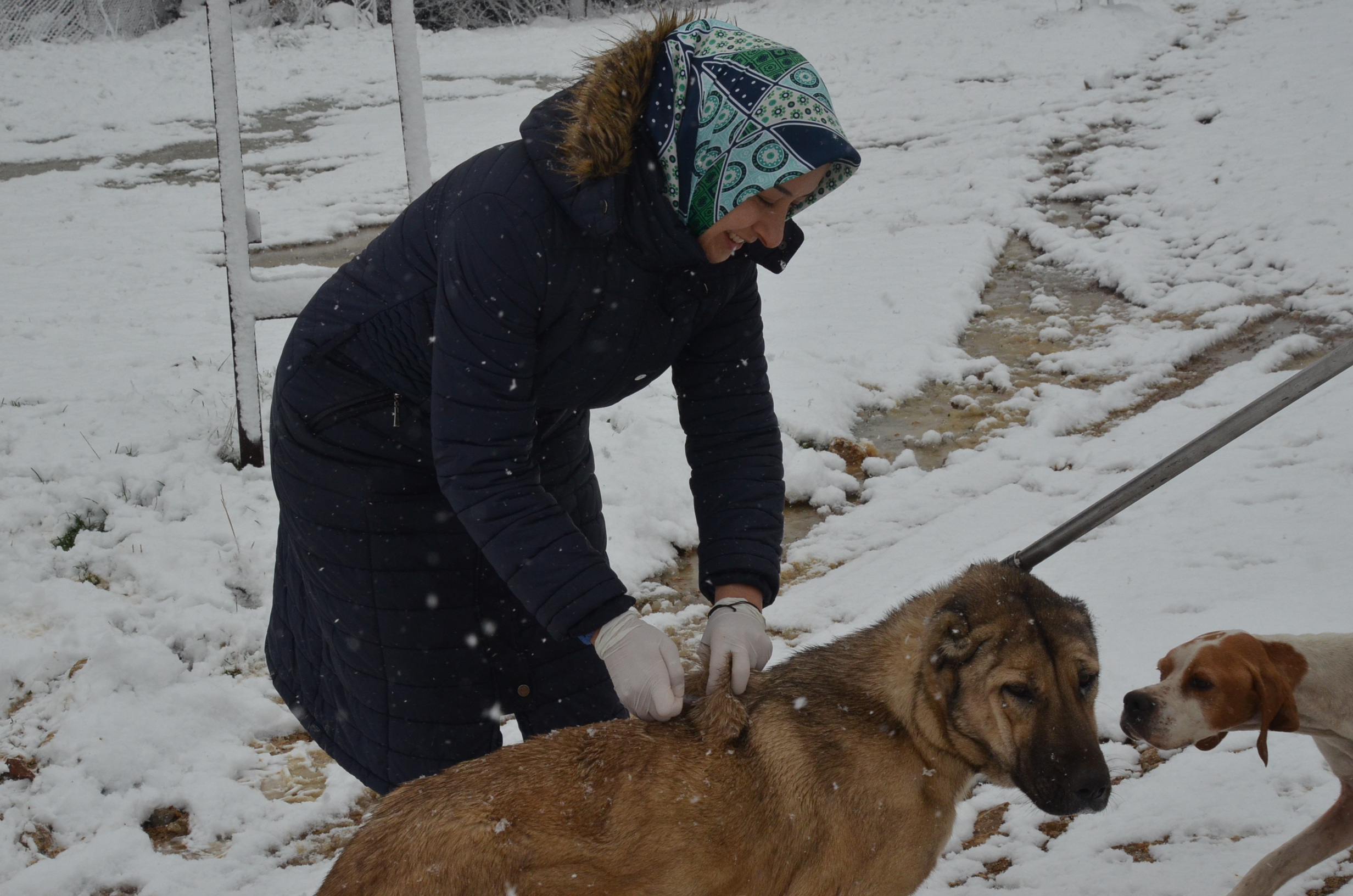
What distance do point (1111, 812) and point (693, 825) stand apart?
1719mm

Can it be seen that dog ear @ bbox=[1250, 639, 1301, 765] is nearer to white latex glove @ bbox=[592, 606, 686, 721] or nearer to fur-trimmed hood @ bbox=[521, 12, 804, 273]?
white latex glove @ bbox=[592, 606, 686, 721]

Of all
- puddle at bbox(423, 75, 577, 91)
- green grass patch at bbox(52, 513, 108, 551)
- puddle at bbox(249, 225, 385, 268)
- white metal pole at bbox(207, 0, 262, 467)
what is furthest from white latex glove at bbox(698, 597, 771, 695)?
puddle at bbox(423, 75, 577, 91)

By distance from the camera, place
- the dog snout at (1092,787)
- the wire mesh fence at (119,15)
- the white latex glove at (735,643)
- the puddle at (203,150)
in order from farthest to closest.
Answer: the wire mesh fence at (119,15) < the puddle at (203,150) < the white latex glove at (735,643) < the dog snout at (1092,787)

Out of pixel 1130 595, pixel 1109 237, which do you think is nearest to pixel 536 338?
pixel 1130 595

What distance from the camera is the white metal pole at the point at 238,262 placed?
5902 mm

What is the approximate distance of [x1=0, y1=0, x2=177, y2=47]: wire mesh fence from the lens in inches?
373

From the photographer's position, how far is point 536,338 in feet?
7.75

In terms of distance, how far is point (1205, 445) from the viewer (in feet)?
8.84

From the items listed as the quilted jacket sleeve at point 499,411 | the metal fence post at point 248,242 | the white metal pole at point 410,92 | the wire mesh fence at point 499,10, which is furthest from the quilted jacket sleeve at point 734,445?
the wire mesh fence at point 499,10

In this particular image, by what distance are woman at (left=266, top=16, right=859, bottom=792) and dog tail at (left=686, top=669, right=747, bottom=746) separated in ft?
0.21

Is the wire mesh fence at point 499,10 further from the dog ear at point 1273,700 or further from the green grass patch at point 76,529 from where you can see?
the dog ear at point 1273,700

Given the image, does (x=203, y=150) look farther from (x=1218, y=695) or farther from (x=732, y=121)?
(x=1218, y=695)

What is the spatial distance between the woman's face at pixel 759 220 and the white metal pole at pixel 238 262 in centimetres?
445

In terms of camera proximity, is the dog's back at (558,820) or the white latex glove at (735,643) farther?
the white latex glove at (735,643)
